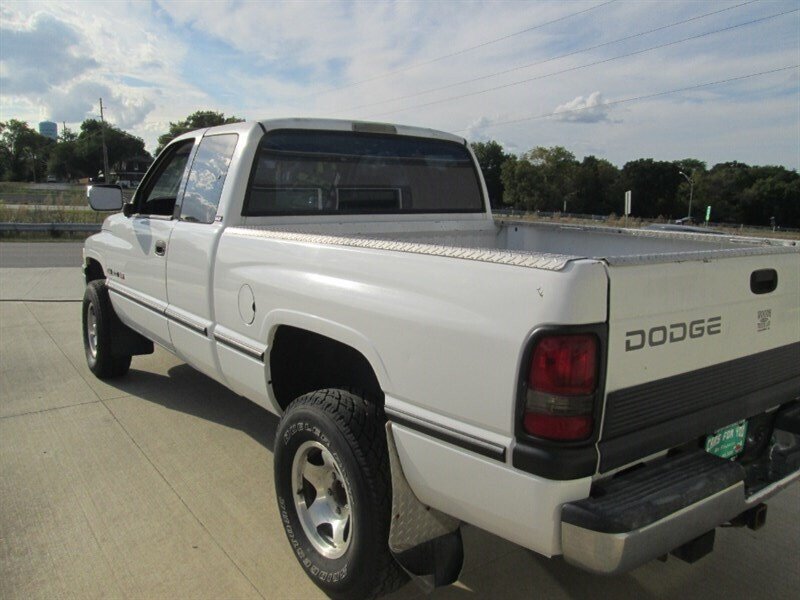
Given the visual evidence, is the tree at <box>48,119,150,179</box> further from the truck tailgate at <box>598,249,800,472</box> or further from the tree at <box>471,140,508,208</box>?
the truck tailgate at <box>598,249,800,472</box>

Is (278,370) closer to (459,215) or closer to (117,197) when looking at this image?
(459,215)

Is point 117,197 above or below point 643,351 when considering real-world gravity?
above

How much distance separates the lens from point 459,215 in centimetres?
439

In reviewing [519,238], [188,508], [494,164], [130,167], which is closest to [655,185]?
[494,164]

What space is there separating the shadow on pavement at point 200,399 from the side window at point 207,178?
4.93 feet

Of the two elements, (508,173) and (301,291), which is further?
(508,173)

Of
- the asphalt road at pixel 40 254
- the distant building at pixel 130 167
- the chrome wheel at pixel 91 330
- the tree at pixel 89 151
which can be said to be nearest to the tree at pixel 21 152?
the tree at pixel 89 151

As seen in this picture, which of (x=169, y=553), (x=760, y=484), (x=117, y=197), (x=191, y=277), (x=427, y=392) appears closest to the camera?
(x=427, y=392)

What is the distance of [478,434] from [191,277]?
2.23m

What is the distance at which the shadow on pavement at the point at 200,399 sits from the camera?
4.39 m

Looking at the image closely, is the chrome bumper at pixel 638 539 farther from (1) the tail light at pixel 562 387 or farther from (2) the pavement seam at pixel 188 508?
(2) the pavement seam at pixel 188 508

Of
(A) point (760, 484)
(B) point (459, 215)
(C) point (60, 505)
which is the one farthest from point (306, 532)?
(B) point (459, 215)

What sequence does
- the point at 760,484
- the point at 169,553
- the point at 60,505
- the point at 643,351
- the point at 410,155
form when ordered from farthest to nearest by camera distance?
the point at 410,155, the point at 60,505, the point at 169,553, the point at 760,484, the point at 643,351

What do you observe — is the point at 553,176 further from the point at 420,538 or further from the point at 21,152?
the point at 21,152
